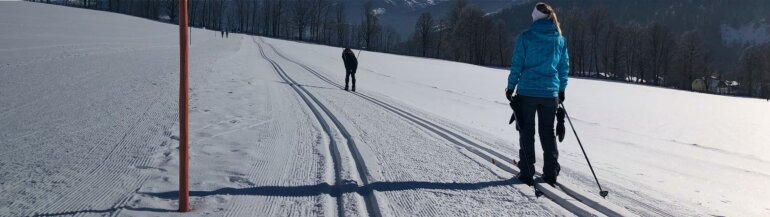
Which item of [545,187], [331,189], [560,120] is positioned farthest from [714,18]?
[331,189]

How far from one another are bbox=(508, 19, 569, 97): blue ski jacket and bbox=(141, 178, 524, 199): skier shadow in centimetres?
102

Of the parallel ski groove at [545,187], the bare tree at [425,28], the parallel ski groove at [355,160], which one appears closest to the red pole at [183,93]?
the parallel ski groove at [355,160]

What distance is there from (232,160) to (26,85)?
29.1ft

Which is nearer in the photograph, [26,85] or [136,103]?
[136,103]

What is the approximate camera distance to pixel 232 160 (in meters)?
5.57

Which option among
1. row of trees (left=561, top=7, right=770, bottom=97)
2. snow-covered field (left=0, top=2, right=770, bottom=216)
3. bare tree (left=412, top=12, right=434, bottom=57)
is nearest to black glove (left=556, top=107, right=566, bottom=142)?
snow-covered field (left=0, top=2, right=770, bottom=216)

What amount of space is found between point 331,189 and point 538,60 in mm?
2353

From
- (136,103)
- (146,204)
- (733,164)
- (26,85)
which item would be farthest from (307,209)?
(26,85)

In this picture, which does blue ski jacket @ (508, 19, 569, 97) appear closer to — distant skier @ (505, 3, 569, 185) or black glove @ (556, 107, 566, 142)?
distant skier @ (505, 3, 569, 185)

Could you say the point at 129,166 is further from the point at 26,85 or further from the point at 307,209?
the point at 26,85

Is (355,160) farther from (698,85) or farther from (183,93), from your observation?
(698,85)

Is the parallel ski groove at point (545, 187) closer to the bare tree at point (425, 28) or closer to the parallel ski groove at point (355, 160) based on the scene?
the parallel ski groove at point (355, 160)

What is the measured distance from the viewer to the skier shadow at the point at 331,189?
171 inches

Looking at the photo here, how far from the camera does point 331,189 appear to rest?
15.1ft
